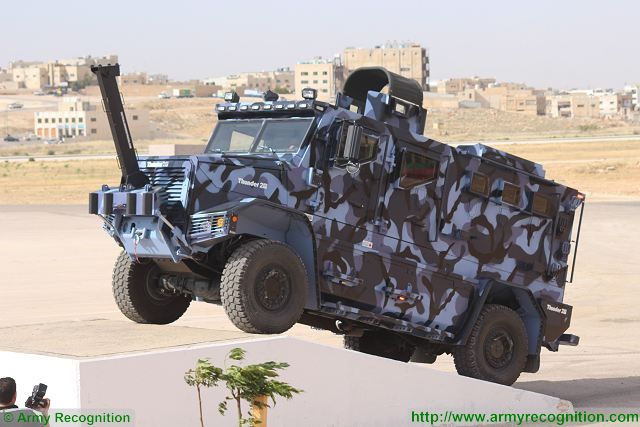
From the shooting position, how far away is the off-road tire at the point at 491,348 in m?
14.1

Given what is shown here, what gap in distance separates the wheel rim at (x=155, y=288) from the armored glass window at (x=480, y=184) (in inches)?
143

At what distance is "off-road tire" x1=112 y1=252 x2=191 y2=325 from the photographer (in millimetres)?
13125

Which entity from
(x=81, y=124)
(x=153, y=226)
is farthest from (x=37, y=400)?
(x=81, y=124)

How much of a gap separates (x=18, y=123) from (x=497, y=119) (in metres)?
72.9

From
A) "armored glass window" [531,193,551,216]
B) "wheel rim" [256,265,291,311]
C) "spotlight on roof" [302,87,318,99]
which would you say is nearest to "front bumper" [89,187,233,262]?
"wheel rim" [256,265,291,311]

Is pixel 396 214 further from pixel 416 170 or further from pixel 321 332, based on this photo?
pixel 321 332

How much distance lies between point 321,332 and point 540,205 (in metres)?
5.32

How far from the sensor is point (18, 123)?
7343 inches

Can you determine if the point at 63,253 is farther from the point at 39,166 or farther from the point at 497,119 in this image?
the point at 497,119

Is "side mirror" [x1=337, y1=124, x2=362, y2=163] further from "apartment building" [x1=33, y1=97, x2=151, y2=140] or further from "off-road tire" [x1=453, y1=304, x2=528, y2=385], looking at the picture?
"apartment building" [x1=33, y1=97, x2=151, y2=140]

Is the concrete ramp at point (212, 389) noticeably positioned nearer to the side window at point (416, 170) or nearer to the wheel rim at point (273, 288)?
the wheel rim at point (273, 288)

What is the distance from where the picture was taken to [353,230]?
13.0 m

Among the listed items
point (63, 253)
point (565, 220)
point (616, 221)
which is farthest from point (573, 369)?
point (616, 221)
